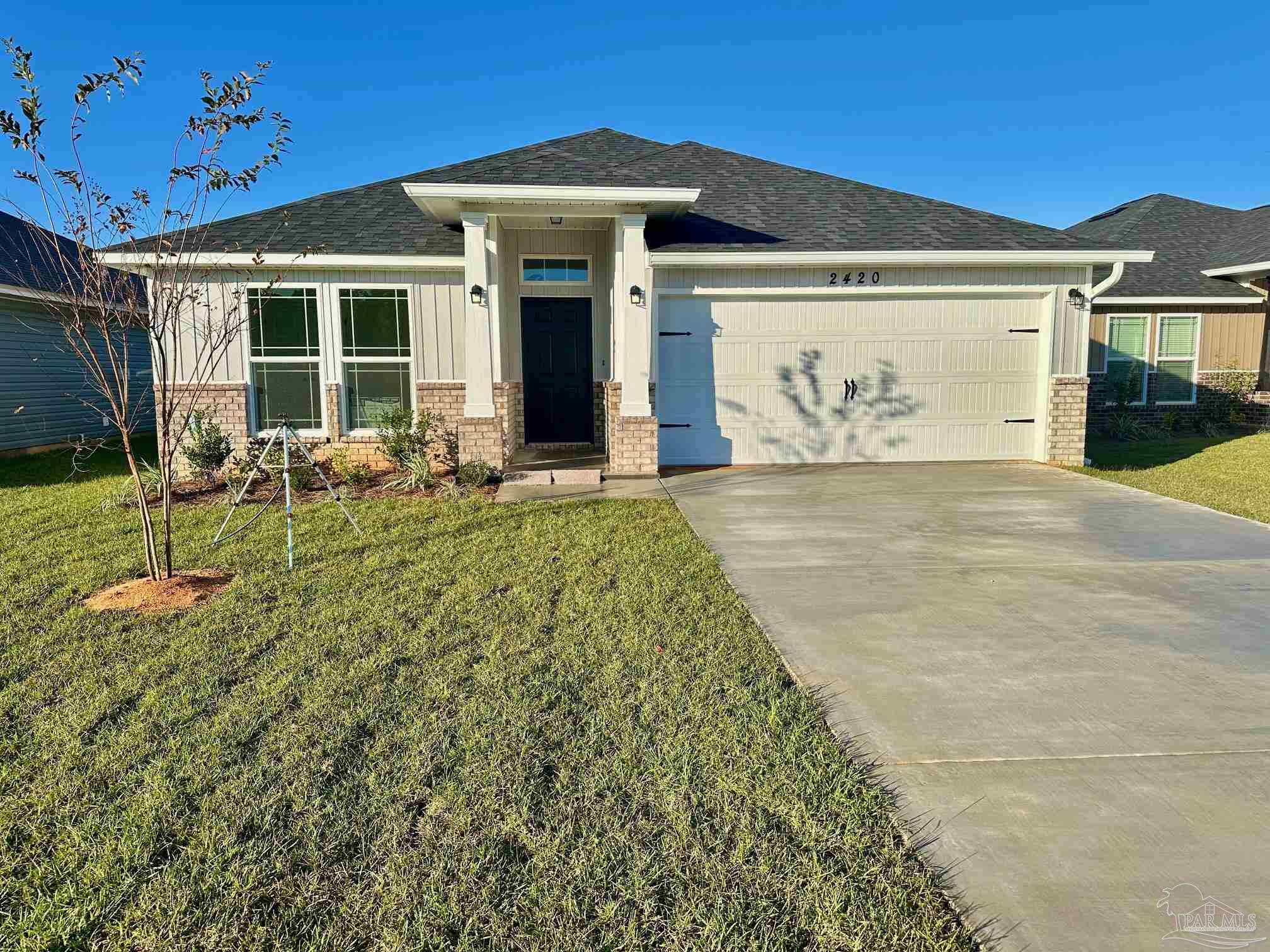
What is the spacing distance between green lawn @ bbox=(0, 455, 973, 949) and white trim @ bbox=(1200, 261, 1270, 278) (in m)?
13.8

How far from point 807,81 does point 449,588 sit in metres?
17.2

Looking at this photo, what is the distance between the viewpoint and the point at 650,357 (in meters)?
9.53

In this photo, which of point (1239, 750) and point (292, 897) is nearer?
point (292, 897)

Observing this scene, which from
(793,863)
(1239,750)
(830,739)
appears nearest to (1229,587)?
(1239,750)

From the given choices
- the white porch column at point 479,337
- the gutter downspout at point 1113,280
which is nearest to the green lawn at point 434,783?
the white porch column at point 479,337

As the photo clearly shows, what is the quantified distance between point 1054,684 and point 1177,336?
543 inches

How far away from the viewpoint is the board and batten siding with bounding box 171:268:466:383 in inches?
380

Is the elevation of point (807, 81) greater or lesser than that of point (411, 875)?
greater

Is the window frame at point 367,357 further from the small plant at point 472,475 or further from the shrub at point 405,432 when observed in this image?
the small plant at point 472,475

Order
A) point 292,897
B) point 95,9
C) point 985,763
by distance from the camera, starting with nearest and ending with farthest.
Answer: point 292,897 → point 985,763 → point 95,9

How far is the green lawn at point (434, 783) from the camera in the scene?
202 cm

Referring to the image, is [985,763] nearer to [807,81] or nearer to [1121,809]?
[1121,809]

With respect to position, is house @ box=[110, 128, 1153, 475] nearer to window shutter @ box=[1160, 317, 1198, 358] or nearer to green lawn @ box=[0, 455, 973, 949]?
window shutter @ box=[1160, 317, 1198, 358]

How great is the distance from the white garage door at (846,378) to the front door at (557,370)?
186 centimetres
